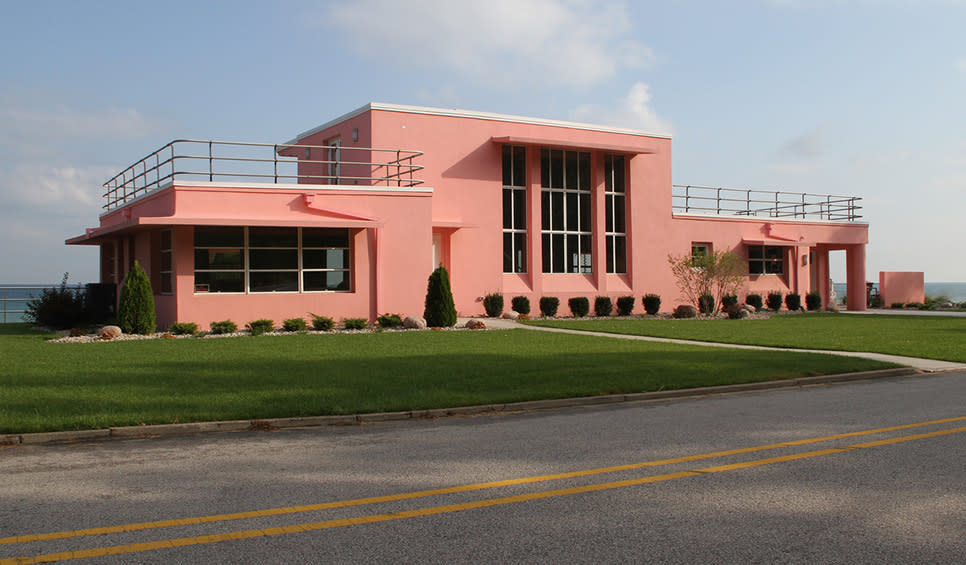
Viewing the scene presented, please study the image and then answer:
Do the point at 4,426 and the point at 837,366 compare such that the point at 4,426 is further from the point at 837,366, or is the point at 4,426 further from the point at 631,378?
the point at 837,366

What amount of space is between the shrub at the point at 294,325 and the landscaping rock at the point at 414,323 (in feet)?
9.64

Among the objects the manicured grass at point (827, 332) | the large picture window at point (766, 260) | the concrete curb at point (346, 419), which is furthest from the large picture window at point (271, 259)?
the large picture window at point (766, 260)

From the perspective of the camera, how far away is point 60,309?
24.0 metres

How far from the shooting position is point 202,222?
21656 mm

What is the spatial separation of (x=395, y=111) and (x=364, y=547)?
24.2 m

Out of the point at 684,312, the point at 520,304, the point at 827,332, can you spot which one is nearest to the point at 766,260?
the point at 684,312

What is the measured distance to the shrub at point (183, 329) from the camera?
21.3 meters

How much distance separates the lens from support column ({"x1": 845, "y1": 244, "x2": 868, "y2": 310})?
40.7 meters

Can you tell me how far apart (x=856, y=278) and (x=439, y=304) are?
26.1 m

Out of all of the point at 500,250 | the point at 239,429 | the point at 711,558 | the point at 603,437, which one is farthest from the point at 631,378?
the point at 500,250

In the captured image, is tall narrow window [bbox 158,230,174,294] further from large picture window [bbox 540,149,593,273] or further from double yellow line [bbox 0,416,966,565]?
double yellow line [bbox 0,416,966,565]

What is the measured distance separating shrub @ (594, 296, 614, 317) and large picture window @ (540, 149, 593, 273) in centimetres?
144

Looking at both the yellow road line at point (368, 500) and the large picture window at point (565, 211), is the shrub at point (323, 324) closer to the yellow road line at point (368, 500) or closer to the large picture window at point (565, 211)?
the large picture window at point (565, 211)

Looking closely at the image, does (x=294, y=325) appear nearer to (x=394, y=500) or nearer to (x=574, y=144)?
(x=574, y=144)
